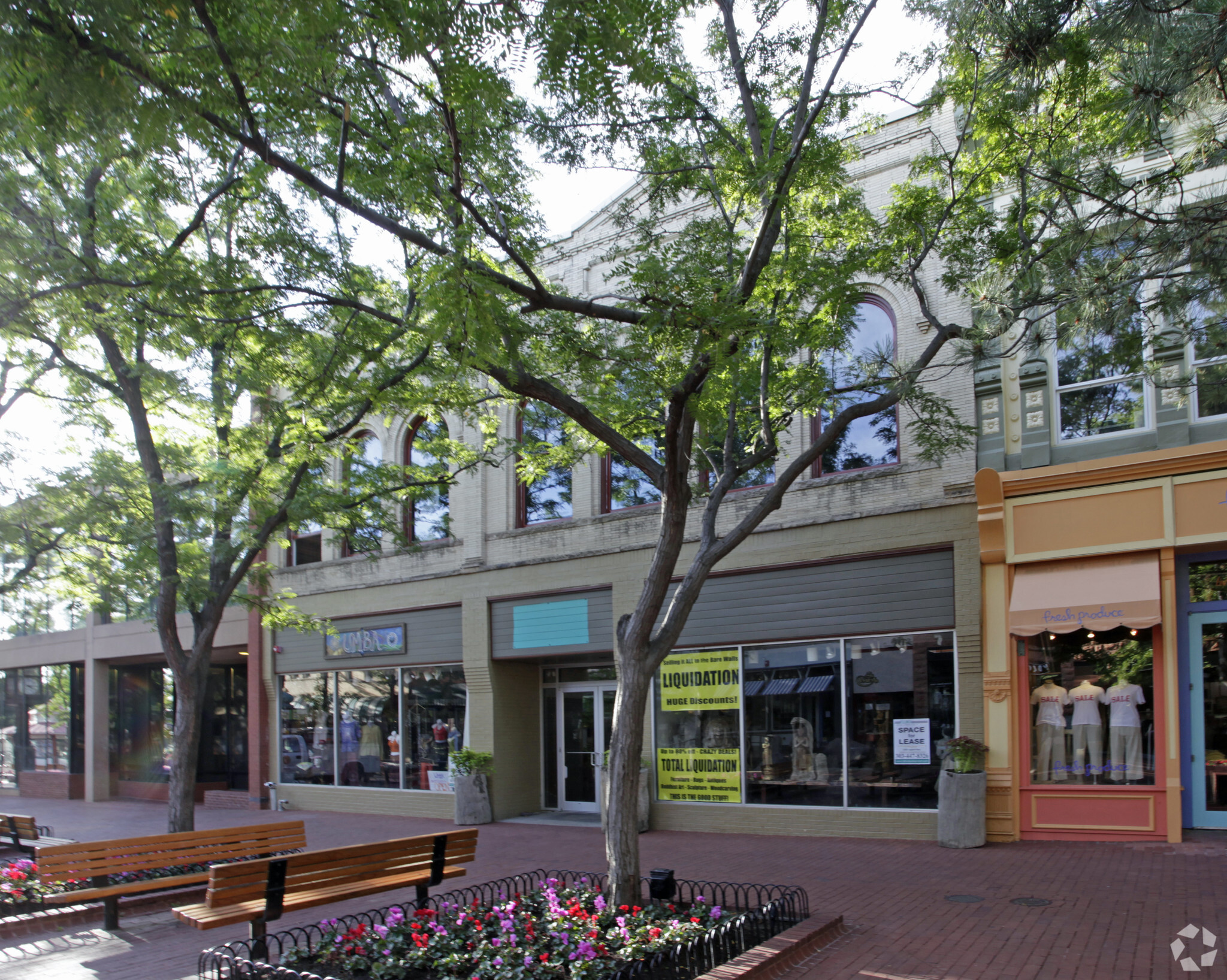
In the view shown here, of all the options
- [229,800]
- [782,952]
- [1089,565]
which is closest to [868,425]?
[1089,565]

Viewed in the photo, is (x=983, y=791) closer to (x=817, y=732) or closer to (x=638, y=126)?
(x=817, y=732)

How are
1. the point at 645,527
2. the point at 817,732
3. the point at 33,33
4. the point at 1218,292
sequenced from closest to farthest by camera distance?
1. the point at 33,33
2. the point at 1218,292
3. the point at 817,732
4. the point at 645,527

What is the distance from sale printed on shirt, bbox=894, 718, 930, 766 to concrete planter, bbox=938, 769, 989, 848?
35.0 inches

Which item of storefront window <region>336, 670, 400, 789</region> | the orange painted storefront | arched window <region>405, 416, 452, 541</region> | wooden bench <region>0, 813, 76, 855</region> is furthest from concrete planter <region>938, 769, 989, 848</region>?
wooden bench <region>0, 813, 76, 855</region>

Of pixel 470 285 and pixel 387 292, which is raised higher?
pixel 387 292

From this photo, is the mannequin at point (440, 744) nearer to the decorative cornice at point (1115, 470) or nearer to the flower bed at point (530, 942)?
the flower bed at point (530, 942)

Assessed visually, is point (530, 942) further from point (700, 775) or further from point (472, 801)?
point (472, 801)

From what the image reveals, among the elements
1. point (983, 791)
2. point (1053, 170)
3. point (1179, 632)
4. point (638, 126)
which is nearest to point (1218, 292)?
point (1053, 170)

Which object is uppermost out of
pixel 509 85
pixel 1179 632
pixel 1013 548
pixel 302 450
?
pixel 509 85

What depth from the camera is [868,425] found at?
1459 cm

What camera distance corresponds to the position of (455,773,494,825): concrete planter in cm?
1702

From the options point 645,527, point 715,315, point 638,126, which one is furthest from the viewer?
point 645,527

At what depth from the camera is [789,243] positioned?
36.0 ft

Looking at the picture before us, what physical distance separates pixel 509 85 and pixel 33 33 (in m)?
3.25
